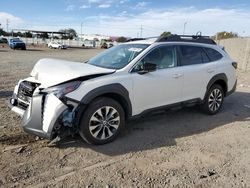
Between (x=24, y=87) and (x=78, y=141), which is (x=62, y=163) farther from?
(x=24, y=87)

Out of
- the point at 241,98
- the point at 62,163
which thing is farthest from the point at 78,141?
the point at 241,98

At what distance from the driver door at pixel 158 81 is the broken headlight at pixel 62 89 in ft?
3.61

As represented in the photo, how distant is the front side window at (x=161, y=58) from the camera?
16.7 ft

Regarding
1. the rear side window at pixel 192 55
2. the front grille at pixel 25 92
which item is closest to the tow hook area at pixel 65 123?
the front grille at pixel 25 92

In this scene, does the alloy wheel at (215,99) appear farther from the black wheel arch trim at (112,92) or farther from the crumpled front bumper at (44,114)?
the crumpled front bumper at (44,114)

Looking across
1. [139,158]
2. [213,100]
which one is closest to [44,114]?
[139,158]

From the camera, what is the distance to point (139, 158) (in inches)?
168

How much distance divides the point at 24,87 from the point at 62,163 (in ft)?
5.02

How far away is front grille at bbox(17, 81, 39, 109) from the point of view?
4641 millimetres

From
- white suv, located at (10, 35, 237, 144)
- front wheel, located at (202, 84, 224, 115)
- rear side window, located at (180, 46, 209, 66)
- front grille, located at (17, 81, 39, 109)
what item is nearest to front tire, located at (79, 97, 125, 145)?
white suv, located at (10, 35, 237, 144)

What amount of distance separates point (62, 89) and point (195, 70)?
2964 mm

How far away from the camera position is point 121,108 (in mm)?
4789

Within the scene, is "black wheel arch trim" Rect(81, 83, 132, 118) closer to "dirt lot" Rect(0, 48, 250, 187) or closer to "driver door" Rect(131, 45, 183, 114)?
"driver door" Rect(131, 45, 183, 114)

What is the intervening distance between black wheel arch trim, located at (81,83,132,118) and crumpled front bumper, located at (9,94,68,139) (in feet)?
1.22
